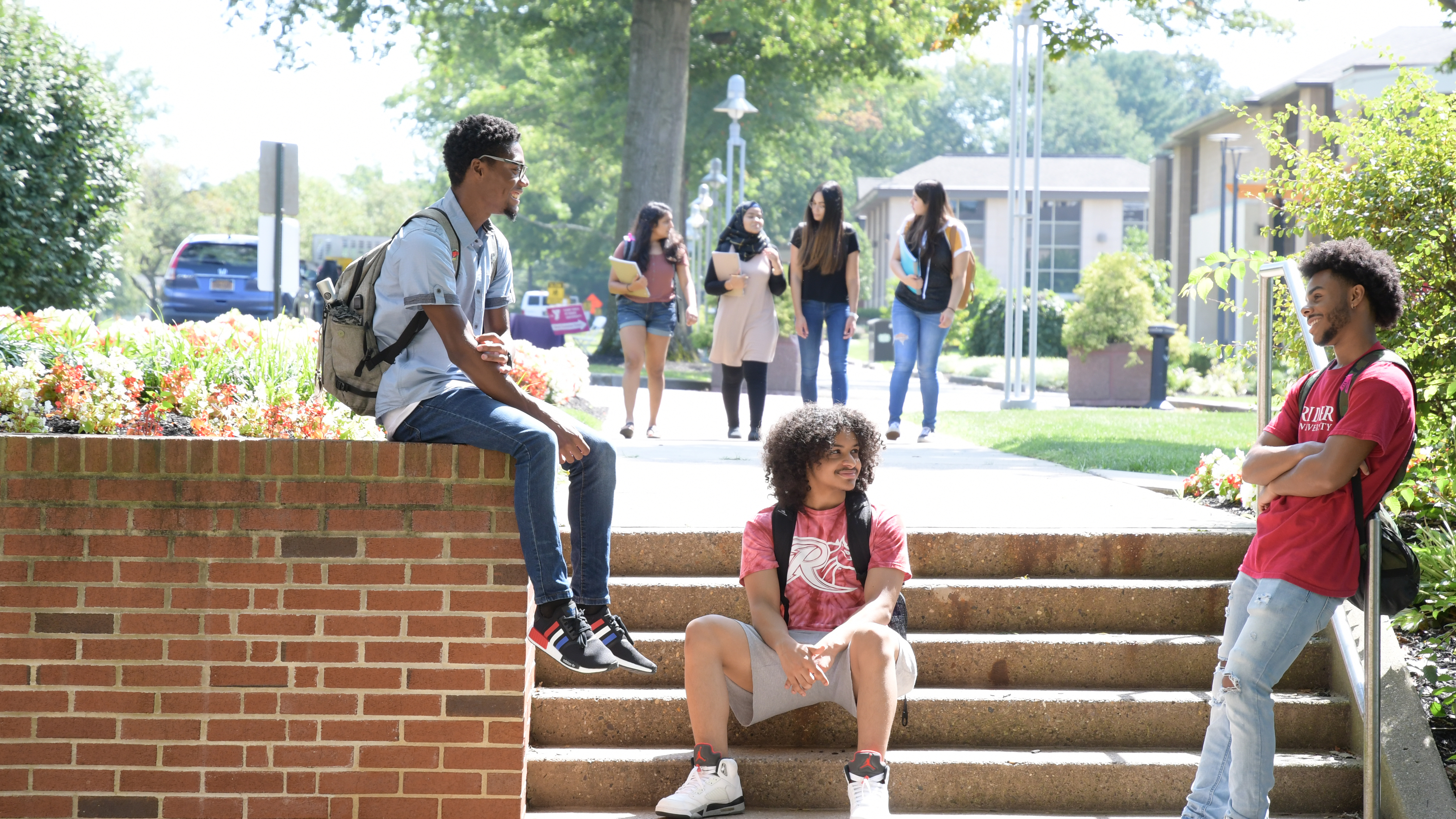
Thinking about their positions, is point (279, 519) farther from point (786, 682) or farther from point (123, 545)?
point (786, 682)

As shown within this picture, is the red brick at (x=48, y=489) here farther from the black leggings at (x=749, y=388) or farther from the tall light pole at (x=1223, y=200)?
the tall light pole at (x=1223, y=200)

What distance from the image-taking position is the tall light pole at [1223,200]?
2880 cm

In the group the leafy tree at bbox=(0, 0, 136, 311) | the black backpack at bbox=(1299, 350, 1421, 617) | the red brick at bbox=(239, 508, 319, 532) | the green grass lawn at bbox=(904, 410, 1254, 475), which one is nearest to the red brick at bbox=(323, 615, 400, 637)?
the red brick at bbox=(239, 508, 319, 532)

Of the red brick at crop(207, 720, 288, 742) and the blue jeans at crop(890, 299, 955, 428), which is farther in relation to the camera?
the blue jeans at crop(890, 299, 955, 428)

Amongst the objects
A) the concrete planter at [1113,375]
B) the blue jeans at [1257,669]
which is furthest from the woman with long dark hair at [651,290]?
the concrete planter at [1113,375]

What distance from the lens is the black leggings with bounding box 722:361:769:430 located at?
32.5 ft

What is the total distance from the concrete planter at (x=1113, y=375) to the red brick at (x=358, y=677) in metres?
15.8

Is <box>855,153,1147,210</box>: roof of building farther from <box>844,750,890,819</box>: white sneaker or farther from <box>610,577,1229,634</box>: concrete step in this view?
<box>844,750,890,819</box>: white sneaker

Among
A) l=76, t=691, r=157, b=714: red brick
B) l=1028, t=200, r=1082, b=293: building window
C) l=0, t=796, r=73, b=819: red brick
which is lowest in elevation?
l=0, t=796, r=73, b=819: red brick

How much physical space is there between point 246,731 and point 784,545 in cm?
176

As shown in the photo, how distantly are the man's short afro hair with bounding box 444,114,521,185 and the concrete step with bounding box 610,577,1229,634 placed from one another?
1.74m

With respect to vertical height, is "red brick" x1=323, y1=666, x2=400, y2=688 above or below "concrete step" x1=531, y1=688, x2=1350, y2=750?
above

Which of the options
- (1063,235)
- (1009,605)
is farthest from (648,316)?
(1063,235)

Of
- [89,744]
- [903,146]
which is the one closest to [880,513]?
[89,744]
